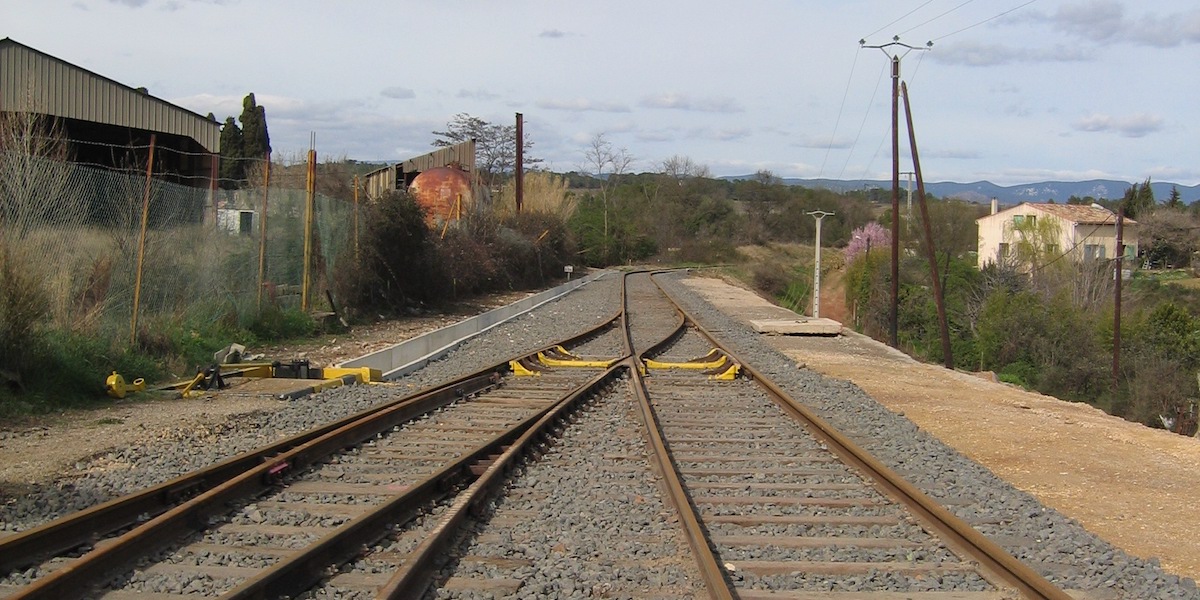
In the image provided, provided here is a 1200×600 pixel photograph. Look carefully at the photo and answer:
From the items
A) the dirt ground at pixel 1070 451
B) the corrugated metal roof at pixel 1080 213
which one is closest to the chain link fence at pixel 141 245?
the dirt ground at pixel 1070 451

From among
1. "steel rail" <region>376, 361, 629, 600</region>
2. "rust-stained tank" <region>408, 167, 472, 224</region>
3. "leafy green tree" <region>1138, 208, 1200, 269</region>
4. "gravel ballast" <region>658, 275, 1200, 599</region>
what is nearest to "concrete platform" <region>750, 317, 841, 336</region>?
"gravel ballast" <region>658, 275, 1200, 599</region>

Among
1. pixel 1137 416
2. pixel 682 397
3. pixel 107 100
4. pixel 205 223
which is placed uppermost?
pixel 107 100

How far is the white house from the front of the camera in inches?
2392

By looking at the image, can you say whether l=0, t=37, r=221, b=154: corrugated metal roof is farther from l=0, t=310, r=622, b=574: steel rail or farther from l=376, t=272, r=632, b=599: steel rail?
l=376, t=272, r=632, b=599: steel rail

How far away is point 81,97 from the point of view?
94.1 feet

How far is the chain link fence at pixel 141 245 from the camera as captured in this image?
12.2 metres

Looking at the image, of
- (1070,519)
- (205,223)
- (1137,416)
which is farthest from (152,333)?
(1137,416)

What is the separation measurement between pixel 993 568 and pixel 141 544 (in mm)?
4886

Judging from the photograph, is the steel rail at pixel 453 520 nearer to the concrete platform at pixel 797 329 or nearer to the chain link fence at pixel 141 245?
the chain link fence at pixel 141 245

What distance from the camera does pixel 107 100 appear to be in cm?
2958

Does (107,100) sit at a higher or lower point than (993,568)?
higher

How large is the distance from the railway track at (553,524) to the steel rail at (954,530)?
16mm

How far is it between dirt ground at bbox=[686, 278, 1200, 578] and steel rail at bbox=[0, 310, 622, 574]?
252 inches

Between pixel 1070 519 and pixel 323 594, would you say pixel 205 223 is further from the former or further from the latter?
pixel 1070 519
